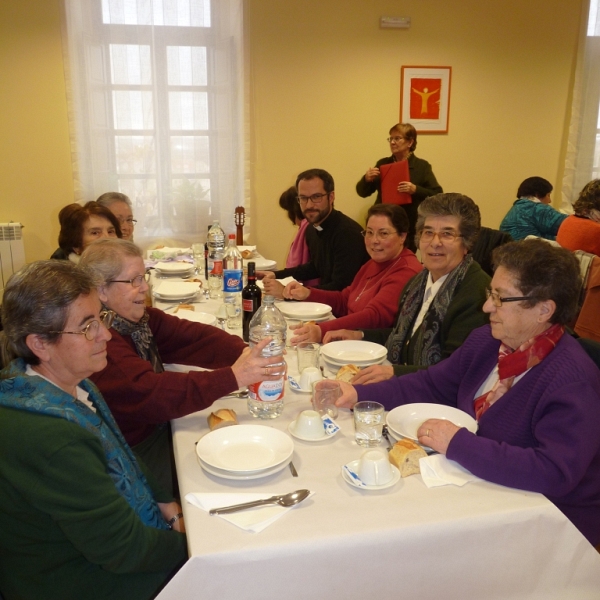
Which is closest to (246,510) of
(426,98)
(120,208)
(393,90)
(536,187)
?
(120,208)

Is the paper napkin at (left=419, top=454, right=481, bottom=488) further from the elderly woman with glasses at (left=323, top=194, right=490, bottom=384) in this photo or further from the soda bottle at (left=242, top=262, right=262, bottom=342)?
the soda bottle at (left=242, top=262, right=262, bottom=342)

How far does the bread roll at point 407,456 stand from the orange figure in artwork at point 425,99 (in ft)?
15.3

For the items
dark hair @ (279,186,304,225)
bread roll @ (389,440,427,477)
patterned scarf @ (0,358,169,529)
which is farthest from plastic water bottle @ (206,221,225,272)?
bread roll @ (389,440,427,477)

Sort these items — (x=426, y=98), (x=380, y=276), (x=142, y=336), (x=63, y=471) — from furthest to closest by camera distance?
A: (x=426, y=98), (x=380, y=276), (x=142, y=336), (x=63, y=471)

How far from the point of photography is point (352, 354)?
2.15 m

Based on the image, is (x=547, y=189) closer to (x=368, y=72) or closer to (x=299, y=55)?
(x=368, y=72)

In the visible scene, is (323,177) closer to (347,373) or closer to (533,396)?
(347,373)

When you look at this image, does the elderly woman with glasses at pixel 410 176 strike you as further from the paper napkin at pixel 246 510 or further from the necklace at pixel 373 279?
the paper napkin at pixel 246 510

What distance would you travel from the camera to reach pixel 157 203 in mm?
5203

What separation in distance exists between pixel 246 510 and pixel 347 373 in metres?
0.77

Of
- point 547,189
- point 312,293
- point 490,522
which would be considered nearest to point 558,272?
point 490,522

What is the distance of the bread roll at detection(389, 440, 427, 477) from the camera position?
134 centimetres

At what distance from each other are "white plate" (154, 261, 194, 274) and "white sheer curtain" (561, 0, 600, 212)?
3.97m

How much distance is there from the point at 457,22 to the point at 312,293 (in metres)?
3.60
